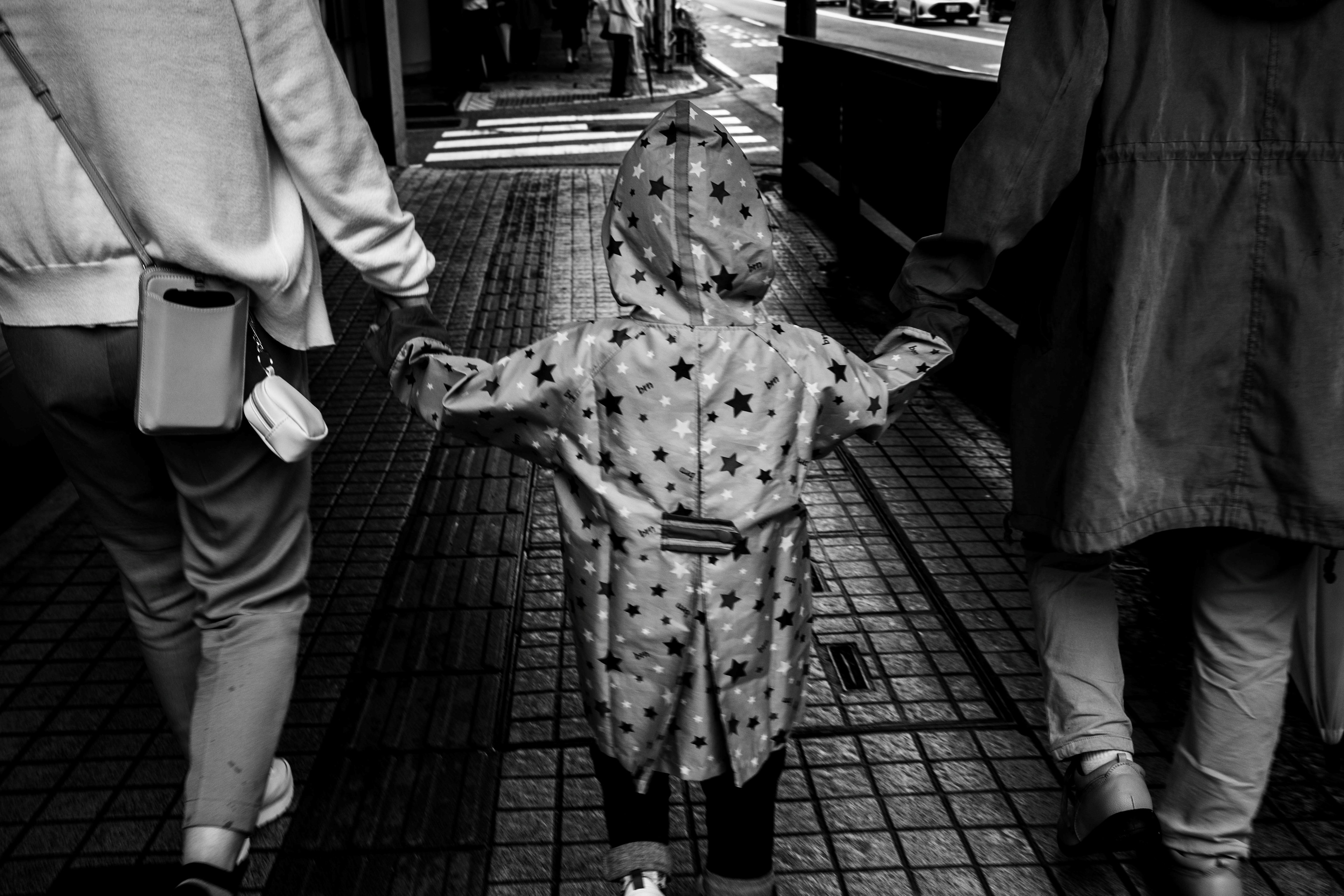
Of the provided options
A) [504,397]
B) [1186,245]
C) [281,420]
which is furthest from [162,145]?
[1186,245]

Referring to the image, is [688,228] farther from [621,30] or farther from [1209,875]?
[621,30]

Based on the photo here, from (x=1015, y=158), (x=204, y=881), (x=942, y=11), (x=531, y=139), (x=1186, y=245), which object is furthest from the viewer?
(x=942, y=11)

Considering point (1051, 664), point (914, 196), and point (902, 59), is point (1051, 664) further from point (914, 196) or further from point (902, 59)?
point (902, 59)

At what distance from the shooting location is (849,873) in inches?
98.8

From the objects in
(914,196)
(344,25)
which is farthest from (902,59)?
(344,25)

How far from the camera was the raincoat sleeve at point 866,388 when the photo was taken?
6.64 feet

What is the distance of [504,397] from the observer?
201cm

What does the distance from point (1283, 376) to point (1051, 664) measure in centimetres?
75

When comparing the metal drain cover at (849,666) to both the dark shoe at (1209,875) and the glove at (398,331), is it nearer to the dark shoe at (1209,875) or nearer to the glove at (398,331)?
the dark shoe at (1209,875)

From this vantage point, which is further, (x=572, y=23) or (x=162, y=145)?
(x=572, y=23)

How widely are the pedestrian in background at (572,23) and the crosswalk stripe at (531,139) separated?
22.8 ft

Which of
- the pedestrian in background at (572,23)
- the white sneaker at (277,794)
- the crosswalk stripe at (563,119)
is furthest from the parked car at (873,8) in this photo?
the white sneaker at (277,794)

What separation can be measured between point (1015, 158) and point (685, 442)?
0.91 metres

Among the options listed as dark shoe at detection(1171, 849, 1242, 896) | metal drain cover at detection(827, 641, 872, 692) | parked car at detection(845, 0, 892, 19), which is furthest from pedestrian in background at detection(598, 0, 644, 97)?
parked car at detection(845, 0, 892, 19)
